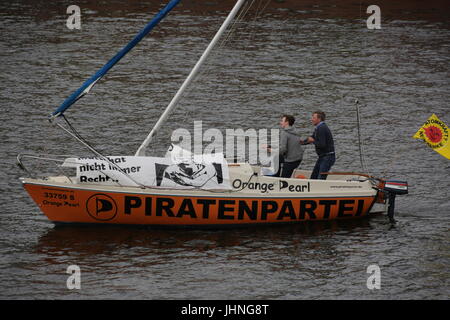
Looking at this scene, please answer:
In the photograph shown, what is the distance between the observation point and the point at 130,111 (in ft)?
102

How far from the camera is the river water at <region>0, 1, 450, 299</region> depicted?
1702 cm

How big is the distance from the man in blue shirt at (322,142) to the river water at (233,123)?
152 cm

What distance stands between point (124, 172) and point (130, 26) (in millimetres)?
26524

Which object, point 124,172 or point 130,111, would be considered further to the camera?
point 130,111

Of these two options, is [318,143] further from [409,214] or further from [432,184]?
[432,184]

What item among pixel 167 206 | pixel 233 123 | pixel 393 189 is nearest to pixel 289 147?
pixel 393 189

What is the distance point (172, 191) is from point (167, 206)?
38cm

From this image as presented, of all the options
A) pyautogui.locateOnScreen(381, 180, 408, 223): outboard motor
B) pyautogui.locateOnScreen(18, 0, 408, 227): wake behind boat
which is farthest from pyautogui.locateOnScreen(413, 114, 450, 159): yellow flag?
pyautogui.locateOnScreen(18, 0, 408, 227): wake behind boat

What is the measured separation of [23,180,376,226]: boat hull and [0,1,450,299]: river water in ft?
1.11

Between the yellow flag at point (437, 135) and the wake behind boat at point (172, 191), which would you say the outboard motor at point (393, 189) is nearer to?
the wake behind boat at point (172, 191)

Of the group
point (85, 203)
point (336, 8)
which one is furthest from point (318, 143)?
point (336, 8)

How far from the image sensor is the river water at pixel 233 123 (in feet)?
55.8

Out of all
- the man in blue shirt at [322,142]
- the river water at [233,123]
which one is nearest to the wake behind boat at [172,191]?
the river water at [233,123]

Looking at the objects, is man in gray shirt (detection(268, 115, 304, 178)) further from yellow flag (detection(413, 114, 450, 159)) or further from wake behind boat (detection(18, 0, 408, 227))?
yellow flag (detection(413, 114, 450, 159))
